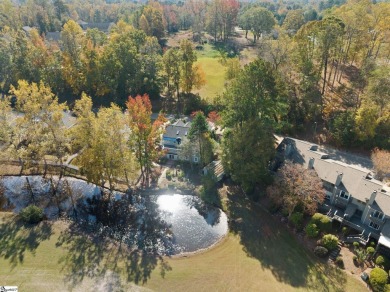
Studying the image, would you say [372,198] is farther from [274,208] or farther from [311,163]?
[274,208]

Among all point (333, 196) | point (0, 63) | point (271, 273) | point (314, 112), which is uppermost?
point (0, 63)

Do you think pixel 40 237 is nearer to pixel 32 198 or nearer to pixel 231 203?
pixel 32 198

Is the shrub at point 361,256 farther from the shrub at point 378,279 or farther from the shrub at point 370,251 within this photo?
the shrub at point 378,279

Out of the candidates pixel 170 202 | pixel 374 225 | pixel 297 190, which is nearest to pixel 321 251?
pixel 297 190

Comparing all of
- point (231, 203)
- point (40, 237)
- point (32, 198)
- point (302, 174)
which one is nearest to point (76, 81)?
point (32, 198)

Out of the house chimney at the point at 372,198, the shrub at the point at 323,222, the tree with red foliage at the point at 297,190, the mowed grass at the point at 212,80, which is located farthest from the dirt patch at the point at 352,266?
the mowed grass at the point at 212,80

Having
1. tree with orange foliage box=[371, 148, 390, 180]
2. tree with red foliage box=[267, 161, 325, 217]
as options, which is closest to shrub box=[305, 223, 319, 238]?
tree with red foliage box=[267, 161, 325, 217]
